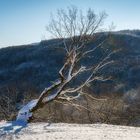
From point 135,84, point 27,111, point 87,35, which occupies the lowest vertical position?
point 135,84

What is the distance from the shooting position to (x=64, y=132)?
12.9 meters

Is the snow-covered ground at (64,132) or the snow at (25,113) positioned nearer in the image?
the snow-covered ground at (64,132)

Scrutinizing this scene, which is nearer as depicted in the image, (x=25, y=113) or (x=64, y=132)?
(x=64, y=132)

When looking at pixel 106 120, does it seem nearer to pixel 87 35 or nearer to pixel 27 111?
pixel 87 35

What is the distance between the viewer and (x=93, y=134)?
12.7 metres

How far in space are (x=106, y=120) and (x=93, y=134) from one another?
685 inches

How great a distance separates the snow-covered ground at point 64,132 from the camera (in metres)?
12.2

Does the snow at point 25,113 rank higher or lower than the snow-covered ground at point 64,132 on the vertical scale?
lower

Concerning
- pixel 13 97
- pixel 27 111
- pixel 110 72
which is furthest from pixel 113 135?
pixel 110 72

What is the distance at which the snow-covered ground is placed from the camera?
40.1 ft

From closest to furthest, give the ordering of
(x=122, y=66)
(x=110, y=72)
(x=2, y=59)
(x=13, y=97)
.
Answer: (x=13, y=97) < (x=110, y=72) < (x=122, y=66) < (x=2, y=59)

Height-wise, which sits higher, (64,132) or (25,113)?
(64,132)

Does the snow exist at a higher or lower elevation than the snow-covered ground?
lower

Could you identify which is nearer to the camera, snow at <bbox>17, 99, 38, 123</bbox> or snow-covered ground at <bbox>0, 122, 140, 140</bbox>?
snow-covered ground at <bbox>0, 122, 140, 140</bbox>
